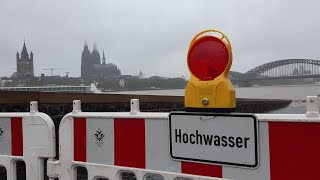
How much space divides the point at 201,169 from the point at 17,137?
1.66m

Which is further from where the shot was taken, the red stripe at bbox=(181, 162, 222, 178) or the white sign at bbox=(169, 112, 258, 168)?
the red stripe at bbox=(181, 162, 222, 178)

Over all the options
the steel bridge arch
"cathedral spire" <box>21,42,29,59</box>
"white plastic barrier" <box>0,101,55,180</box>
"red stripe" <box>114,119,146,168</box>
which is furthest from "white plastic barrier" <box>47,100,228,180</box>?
the steel bridge arch

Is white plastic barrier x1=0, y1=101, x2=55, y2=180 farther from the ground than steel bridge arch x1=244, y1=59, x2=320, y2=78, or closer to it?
closer to it

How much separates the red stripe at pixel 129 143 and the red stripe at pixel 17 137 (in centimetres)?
96

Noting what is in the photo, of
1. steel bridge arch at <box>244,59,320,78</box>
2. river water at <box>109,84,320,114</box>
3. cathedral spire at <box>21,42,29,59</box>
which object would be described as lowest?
river water at <box>109,84,320,114</box>

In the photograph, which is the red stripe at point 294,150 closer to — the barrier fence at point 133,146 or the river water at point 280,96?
the barrier fence at point 133,146

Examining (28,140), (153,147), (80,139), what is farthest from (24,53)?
(153,147)

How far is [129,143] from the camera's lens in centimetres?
239

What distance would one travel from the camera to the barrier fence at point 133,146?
70.2 inches

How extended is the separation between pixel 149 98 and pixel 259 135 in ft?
34.2

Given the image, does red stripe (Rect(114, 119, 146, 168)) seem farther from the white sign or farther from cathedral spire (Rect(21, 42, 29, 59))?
cathedral spire (Rect(21, 42, 29, 59))

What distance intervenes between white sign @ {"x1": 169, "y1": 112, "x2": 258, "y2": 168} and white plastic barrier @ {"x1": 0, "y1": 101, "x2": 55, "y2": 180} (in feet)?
3.65

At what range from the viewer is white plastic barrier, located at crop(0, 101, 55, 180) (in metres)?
2.79

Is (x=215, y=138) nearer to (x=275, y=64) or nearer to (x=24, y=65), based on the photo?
(x=24, y=65)
